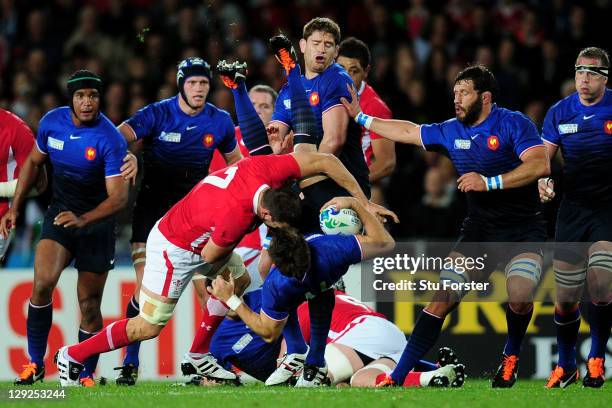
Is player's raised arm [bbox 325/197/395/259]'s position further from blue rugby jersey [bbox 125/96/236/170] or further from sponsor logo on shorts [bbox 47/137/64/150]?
sponsor logo on shorts [bbox 47/137/64/150]

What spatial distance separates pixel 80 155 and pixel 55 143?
0.24m

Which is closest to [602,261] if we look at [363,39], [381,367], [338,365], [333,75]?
[381,367]

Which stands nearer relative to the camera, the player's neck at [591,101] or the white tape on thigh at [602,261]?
the white tape on thigh at [602,261]

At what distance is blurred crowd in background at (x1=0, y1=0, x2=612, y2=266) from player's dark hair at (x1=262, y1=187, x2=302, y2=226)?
5.00 m

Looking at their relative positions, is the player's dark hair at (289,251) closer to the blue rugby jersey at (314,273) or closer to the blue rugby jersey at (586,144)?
the blue rugby jersey at (314,273)

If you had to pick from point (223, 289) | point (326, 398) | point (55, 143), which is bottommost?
point (326, 398)

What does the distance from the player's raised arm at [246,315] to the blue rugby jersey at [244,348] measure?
1.30 meters

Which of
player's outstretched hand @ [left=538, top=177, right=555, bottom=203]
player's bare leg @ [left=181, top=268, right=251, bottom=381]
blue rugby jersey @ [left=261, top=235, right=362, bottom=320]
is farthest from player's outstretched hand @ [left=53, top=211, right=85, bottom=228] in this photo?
player's outstretched hand @ [left=538, top=177, right=555, bottom=203]

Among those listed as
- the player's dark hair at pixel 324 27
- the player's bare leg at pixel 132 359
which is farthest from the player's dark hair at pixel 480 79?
the player's bare leg at pixel 132 359

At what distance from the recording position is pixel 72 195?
10.6 meters

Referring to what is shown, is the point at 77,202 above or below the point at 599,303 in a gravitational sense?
above

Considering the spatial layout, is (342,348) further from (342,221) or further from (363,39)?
(363,39)

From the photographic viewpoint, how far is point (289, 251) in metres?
8.78

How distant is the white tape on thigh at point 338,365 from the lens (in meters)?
10.1
